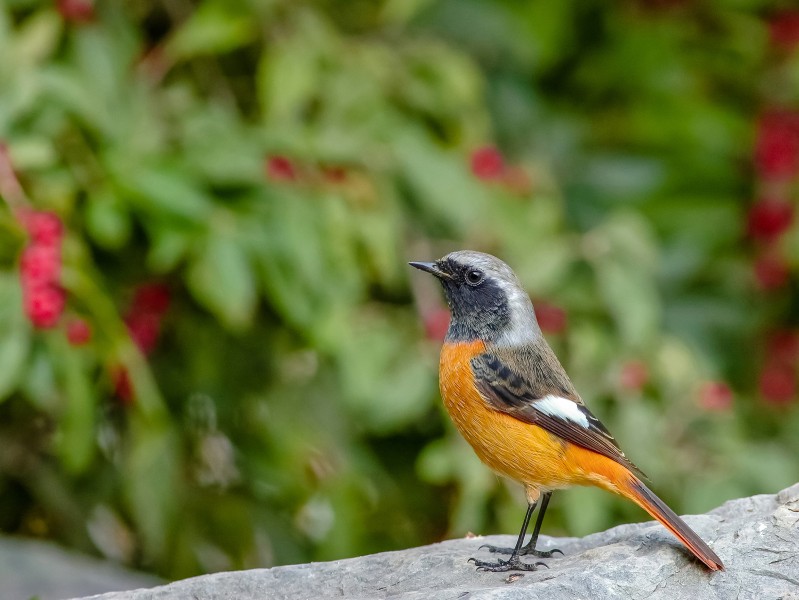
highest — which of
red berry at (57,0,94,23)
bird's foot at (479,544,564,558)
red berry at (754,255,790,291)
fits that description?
red berry at (57,0,94,23)

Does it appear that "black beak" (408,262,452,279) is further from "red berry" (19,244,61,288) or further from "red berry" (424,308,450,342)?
"red berry" (19,244,61,288)

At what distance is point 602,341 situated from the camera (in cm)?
530

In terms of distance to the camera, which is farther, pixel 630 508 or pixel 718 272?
pixel 718 272

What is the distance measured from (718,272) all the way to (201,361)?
2.85 metres

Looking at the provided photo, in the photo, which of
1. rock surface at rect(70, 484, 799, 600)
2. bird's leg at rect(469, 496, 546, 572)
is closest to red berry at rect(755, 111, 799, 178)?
rock surface at rect(70, 484, 799, 600)

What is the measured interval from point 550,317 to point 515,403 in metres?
1.18

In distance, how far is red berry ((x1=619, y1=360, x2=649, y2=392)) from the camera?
203 inches

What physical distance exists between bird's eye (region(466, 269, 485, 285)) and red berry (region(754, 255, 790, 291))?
2.79 m

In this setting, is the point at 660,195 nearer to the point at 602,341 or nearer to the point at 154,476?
the point at 602,341

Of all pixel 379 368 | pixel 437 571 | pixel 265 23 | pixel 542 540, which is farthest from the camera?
pixel 265 23

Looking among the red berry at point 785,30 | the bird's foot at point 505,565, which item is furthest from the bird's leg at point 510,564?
the red berry at point 785,30

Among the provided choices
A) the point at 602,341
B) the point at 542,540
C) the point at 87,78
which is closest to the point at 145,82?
the point at 87,78

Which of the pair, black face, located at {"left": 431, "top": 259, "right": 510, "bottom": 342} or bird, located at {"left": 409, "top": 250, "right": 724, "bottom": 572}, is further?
black face, located at {"left": 431, "top": 259, "right": 510, "bottom": 342}

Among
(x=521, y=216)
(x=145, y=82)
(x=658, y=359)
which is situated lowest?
(x=658, y=359)
